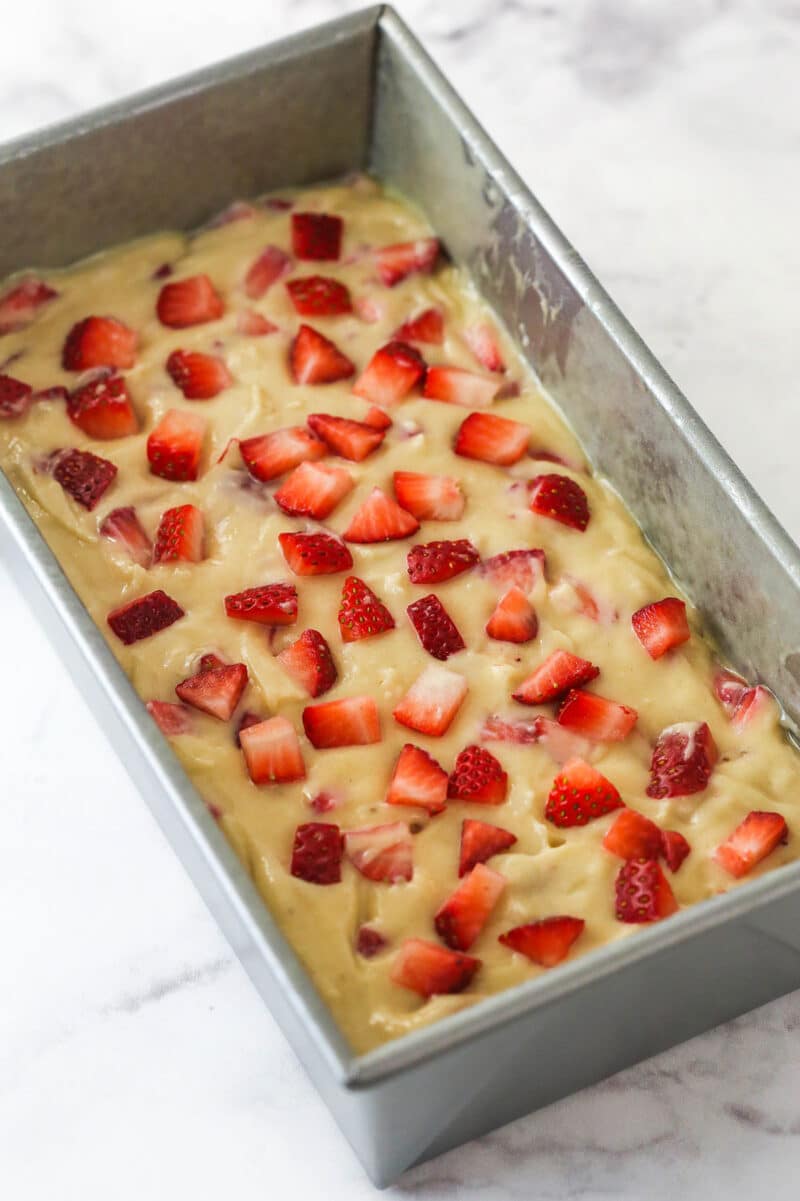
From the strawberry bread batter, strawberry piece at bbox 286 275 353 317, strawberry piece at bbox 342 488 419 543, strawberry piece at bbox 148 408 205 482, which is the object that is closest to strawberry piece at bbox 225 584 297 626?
the strawberry bread batter

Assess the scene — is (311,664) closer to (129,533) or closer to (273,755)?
(273,755)

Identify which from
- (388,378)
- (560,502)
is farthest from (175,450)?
(560,502)

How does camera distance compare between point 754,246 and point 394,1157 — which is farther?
point 754,246

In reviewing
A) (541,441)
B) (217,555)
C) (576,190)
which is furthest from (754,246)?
(217,555)

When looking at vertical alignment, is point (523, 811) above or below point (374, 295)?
below

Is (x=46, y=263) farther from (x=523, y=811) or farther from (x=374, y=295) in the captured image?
(x=523, y=811)

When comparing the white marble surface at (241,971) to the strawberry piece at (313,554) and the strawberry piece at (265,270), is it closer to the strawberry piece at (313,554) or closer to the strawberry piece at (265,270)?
the strawberry piece at (313,554)
